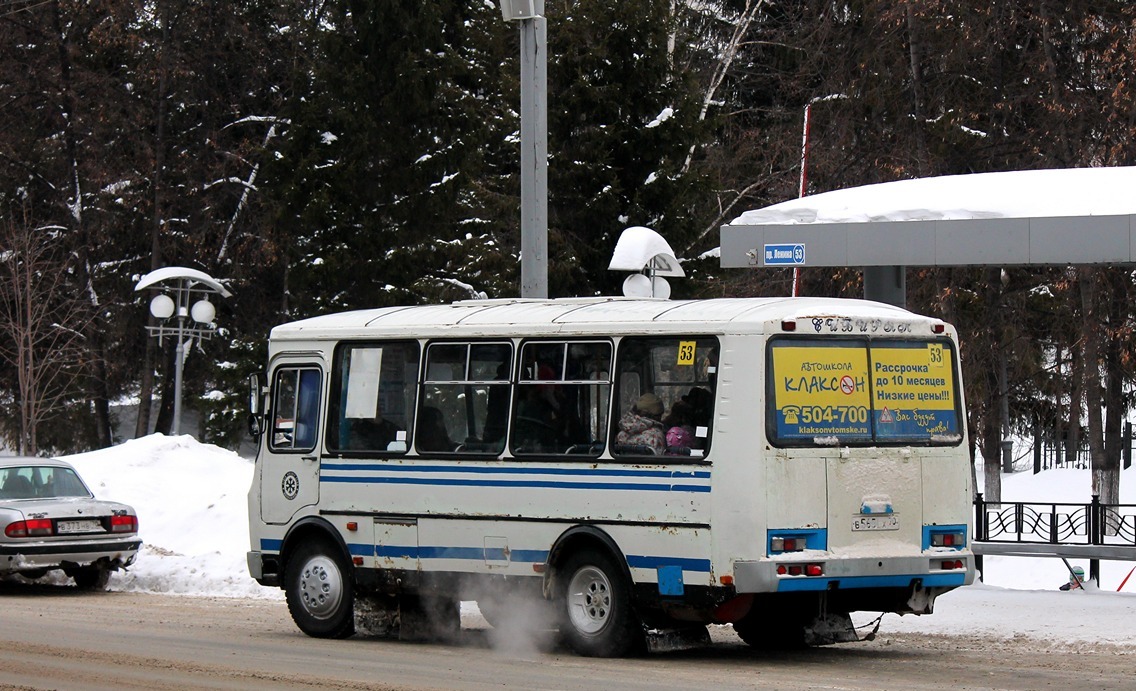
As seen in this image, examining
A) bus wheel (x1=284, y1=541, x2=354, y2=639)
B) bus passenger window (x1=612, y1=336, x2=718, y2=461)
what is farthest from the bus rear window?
bus wheel (x1=284, y1=541, x2=354, y2=639)

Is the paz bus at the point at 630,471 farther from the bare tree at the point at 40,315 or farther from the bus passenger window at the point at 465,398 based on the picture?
the bare tree at the point at 40,315

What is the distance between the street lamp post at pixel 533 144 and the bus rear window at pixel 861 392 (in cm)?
505

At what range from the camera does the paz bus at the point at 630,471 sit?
1208cm

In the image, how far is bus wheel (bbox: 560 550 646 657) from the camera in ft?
41.5

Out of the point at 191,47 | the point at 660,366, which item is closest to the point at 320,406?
the point at 660,366

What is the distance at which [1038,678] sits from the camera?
1145 centimetres

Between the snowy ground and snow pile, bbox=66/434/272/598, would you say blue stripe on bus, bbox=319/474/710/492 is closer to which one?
the snowy ground

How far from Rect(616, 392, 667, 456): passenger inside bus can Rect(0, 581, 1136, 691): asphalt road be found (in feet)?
5.12

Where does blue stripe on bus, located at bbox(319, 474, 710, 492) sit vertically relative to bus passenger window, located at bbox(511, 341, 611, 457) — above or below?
below

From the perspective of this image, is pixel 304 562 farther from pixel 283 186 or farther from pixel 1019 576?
pixel 283 186

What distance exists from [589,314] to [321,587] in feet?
11.6

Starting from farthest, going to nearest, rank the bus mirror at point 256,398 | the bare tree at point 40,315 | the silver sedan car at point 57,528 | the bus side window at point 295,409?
the bare tree at point 40,315
the silver sedan car at point 57,528
the bus mirror at point 256,398
the bus side window at point 295,409

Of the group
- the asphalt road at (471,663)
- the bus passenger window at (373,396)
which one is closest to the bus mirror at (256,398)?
the bus passenger window at (373,396)

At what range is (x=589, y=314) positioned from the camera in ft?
43.6
